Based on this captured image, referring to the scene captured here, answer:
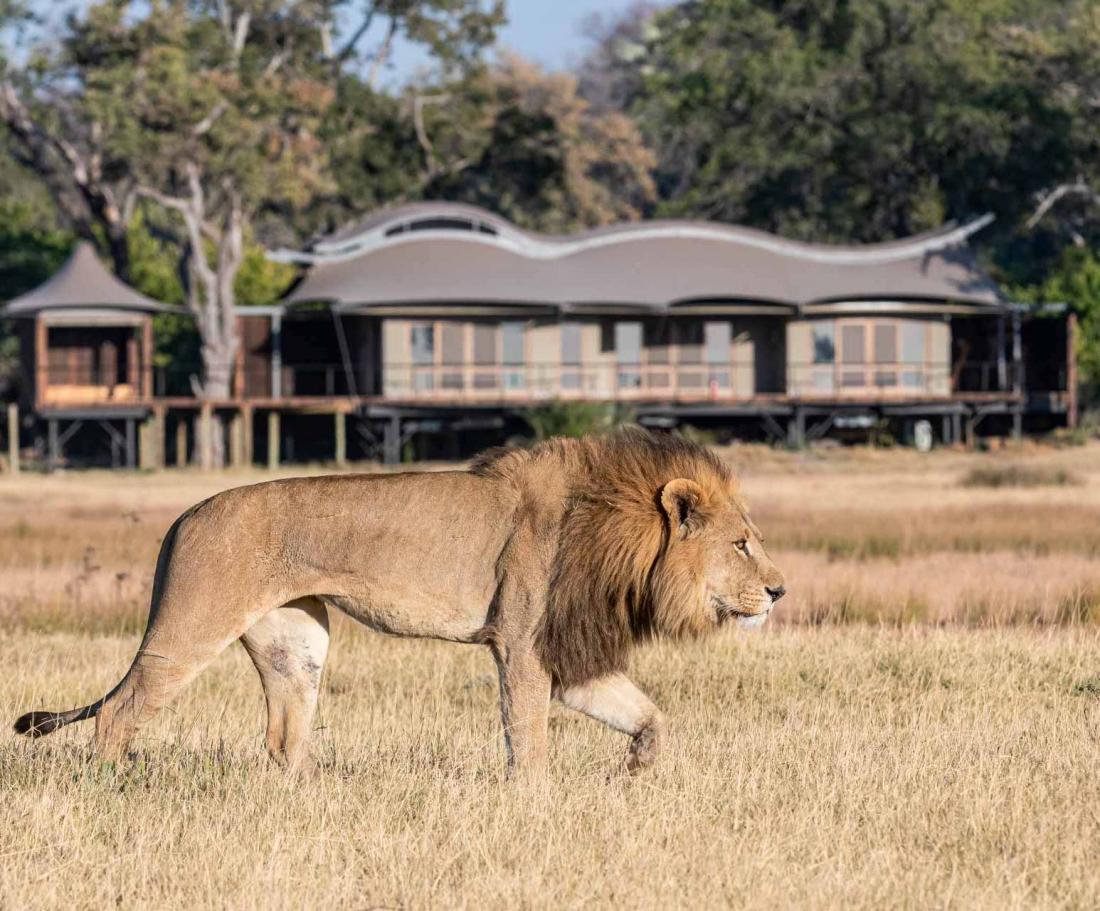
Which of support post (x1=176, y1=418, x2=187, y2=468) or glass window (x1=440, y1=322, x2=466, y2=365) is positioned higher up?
glass window (x1=440, y1=322, x2=466, y2=365)

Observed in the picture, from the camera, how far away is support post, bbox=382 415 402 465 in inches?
1775

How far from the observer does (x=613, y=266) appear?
49562mm

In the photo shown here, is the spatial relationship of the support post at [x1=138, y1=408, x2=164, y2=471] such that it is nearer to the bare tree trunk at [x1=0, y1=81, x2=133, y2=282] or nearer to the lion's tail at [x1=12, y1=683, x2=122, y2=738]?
the bare tree trunk at [x1=0, y1=81, x2=133, y2=282]

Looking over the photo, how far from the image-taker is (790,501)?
101 feet

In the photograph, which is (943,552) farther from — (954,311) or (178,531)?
(954,311)

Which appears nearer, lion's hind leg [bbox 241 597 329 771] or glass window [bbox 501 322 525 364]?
lion's hind leg [bbox 241 597 329 771]

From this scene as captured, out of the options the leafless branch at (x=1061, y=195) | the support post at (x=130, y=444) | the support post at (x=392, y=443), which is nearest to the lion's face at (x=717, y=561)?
the support post at (x=392, y=443)

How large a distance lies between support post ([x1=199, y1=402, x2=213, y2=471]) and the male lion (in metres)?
38.0

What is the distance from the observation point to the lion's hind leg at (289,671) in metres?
8.71

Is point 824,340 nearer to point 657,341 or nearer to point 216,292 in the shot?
point 657,341

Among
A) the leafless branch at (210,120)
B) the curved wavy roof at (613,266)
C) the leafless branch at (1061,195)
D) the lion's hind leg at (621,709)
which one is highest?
the leafless branch at (210,120)

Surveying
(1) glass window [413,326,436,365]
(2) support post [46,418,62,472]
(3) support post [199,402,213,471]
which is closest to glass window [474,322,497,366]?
(1) glass window [413,326,436,365]

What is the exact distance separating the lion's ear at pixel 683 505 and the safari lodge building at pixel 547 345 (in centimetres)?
3728

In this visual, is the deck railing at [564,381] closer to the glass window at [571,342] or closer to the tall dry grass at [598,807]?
the glass window at [571,342]
